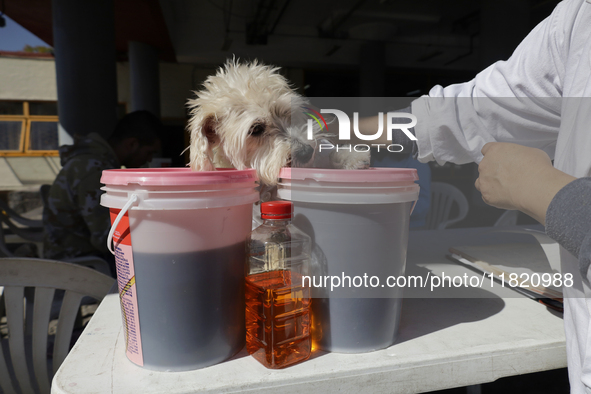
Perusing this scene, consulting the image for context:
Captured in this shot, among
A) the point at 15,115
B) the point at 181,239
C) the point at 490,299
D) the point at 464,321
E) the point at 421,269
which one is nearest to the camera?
the point at 181,239

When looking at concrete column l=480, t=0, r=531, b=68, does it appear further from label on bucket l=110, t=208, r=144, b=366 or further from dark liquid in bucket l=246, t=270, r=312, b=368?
label on bucket l=110, t=208, r=144, b=366

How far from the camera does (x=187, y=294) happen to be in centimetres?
69

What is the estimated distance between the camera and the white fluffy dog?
1.28m

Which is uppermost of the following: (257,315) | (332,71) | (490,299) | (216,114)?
(332,71)

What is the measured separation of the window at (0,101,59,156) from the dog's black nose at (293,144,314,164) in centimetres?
1427

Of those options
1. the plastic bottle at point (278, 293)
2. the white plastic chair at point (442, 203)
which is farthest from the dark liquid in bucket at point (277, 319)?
the white plastic chair at point (442, 203)

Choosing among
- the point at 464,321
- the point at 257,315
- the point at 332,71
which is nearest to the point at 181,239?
the point at 257,315

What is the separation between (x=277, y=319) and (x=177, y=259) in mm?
231

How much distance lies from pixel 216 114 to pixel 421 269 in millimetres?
969

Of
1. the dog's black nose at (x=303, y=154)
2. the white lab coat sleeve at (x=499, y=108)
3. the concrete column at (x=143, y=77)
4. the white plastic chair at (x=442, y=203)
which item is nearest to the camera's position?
the white lab coat sleeve at (x=499, y=108)

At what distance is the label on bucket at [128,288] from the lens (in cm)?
70

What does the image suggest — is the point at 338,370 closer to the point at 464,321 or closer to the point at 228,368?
the point at 228,368

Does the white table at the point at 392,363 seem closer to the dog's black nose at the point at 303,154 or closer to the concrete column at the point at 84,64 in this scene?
the dog's black nose at the point at 303,154

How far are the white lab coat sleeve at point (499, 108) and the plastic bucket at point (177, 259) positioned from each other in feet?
2.69
